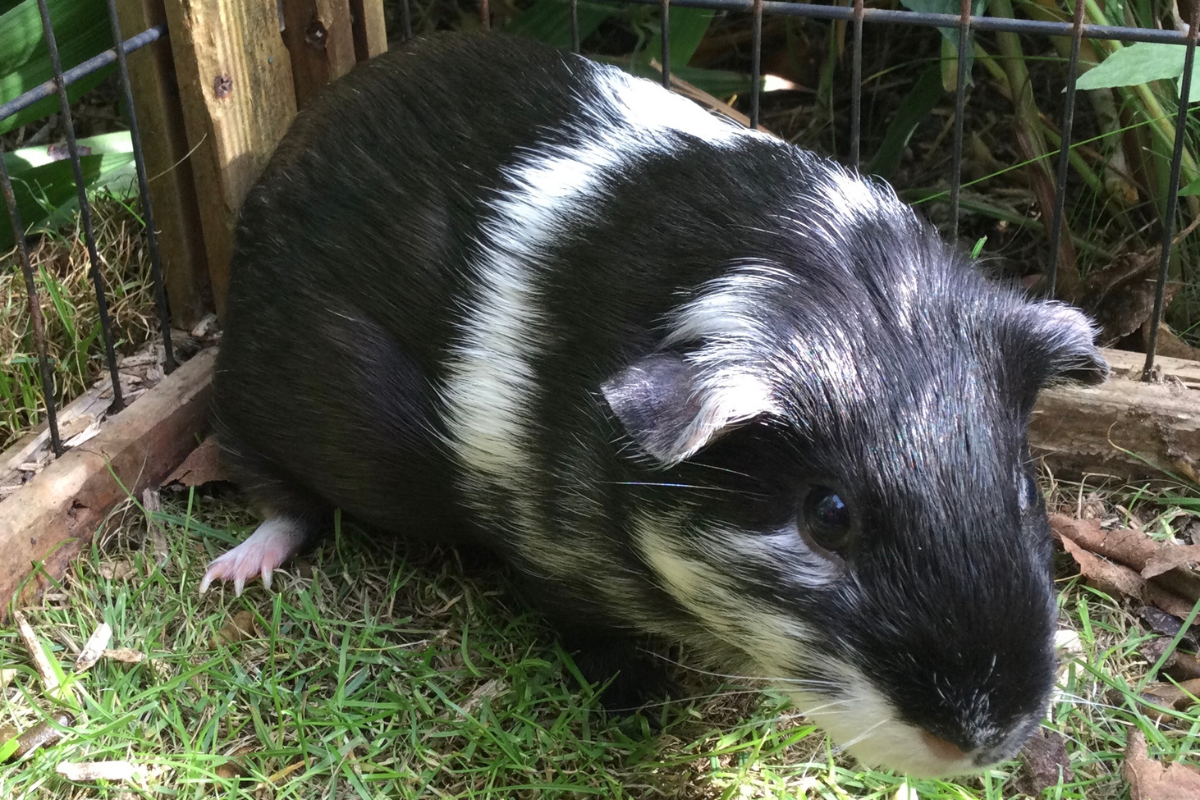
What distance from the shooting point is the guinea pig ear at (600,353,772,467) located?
5.95ft

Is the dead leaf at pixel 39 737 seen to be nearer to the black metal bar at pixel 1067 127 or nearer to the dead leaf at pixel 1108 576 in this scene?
the dead leaf at pixel 1108 576

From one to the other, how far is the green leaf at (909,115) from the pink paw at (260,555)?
2.34 m

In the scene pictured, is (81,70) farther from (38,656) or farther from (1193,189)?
(1193,189)

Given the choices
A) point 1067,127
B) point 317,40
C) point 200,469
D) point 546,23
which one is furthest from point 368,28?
point 1067,127

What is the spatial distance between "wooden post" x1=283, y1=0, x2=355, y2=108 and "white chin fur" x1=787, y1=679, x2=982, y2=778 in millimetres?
2099

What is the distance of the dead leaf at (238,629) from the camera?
265 centimetres

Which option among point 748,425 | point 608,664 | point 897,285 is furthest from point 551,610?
point 897,285

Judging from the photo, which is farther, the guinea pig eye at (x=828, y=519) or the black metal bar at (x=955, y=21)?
the black metal bar at (x=955, y=21)

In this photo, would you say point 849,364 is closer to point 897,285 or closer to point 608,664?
point 897,285

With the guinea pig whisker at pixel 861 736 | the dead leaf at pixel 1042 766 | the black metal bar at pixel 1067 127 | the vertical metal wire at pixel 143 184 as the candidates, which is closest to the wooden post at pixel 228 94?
the vertical metal wire at pixel 143 184

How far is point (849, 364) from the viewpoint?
191cm

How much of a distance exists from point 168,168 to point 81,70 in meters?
0.42

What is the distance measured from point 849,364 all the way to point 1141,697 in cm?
122

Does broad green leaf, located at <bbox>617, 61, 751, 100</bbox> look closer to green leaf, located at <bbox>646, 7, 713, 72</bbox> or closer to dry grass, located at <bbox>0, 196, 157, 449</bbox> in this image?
green leaf, located at <bbox>646, 7, 713, 72</bbox>
